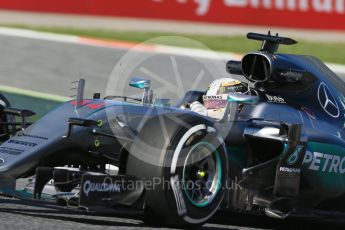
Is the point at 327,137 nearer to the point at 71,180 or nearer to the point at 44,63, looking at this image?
the point at 71,180

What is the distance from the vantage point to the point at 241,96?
604 centimetres

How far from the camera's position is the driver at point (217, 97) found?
680 centimetres

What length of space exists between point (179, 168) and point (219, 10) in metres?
15.5

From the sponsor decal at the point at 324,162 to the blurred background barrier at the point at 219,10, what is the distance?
14.1 meters

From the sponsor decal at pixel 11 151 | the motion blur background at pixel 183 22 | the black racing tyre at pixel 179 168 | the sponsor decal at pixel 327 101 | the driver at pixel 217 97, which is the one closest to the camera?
the black racing tyre at pixel 179 168

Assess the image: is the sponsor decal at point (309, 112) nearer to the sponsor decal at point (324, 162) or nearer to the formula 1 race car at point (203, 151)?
the formula 1 race car at point (203, 151)

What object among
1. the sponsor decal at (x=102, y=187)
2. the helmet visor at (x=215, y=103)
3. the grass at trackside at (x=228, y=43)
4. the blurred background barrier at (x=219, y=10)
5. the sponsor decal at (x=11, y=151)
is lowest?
the sponsor decal at (x=102, y=187)

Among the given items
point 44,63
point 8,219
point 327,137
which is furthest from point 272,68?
point 44,63

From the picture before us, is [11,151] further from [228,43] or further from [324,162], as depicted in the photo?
[228,43]

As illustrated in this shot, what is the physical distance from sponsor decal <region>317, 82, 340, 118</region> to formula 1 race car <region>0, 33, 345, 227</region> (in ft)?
0.04

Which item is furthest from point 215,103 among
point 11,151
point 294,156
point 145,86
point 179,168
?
point 11,151

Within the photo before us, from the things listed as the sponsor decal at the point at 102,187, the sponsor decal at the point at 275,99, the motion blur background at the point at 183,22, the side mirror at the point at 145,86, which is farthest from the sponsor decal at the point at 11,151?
the motion blur background at the point at 183,22

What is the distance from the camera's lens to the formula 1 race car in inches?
222

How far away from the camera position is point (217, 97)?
6898 mm
